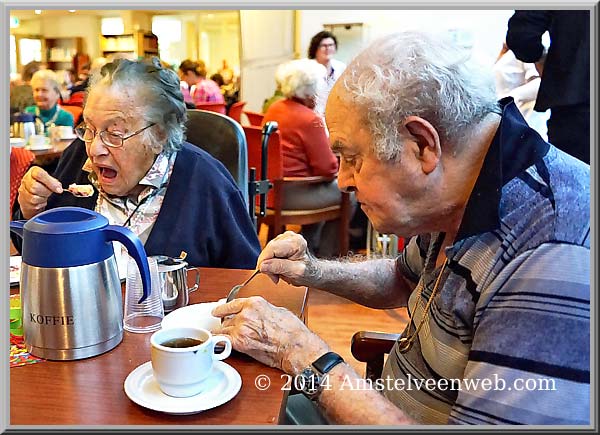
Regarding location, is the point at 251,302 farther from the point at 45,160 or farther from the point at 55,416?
the point at 45,160

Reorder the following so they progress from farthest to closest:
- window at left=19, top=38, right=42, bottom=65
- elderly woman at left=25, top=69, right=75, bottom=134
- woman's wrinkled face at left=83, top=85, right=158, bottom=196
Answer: window at left=19, top=38, right=42, bottom=65 → elderly woman at left=25, top=69, right=75, bottom=134 → woman's wrinkled face at left=83, top=85, right=158, bottom=196

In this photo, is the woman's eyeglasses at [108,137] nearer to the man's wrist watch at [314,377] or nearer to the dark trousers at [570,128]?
the man's wrist watch at [314,377]

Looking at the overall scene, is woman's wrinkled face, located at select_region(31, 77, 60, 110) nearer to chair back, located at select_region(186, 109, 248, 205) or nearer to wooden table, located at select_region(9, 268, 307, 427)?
chair back, located at select_region(186, 109, 248, 205)

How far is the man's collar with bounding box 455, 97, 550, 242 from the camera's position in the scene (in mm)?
758

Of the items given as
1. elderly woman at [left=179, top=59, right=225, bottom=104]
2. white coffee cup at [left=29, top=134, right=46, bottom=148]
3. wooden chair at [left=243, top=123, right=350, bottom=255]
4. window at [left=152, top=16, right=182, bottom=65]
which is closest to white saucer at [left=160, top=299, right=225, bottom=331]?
wooden chair at [left=243, top=123, right=350, bottom=255]

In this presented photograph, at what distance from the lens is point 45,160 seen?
10.3 ft

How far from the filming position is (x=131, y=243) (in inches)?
33.7

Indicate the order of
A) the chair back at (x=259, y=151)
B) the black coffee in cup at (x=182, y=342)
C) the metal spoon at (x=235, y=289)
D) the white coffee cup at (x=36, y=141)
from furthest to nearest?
the white coffee cup at (x=36, y=141) < the chair back at (x=259, y=151) < the metal spoon at (x=235, y=289) < the black coffee in cup at (x=182, y=342)

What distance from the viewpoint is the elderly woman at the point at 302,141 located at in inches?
118

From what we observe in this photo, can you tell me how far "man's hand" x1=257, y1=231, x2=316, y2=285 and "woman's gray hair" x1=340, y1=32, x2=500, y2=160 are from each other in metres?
0.36

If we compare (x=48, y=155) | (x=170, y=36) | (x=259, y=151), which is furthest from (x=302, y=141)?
(x=170, y=36)

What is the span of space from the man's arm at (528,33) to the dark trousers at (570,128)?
0.61ft

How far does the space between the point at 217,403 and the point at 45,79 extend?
3864mm

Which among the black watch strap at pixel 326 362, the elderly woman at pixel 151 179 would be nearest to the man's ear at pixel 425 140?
the black watch strap at pixel 326 362
